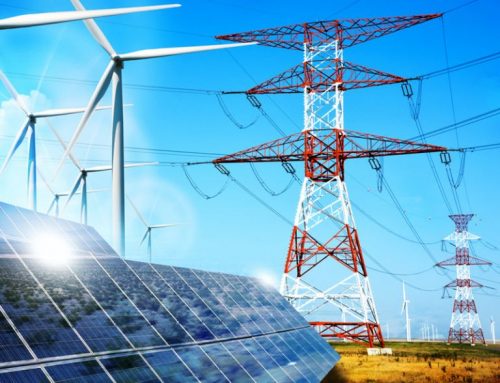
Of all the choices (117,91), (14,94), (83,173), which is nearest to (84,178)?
(83,173)

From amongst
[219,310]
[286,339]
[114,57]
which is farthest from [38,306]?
[114,57]

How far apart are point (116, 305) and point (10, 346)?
6215 mm

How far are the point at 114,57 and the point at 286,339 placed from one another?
1977cm

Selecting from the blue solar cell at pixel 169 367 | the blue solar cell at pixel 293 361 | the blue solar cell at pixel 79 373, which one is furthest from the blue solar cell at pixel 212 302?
the blue solar cell at pixel 79 373

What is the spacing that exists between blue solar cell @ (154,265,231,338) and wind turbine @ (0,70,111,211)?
90.8 ft

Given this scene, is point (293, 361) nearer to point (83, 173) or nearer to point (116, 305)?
point (116, 305)

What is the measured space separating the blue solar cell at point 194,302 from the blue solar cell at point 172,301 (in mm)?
414

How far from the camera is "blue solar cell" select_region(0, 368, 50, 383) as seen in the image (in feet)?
41.7

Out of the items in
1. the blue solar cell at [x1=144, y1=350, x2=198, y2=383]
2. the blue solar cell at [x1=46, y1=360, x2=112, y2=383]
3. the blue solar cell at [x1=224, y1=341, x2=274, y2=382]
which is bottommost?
the blue solar cell at [x1=224, y1=341, x2=274, y2=382]

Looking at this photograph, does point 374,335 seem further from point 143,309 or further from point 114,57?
point 143,309

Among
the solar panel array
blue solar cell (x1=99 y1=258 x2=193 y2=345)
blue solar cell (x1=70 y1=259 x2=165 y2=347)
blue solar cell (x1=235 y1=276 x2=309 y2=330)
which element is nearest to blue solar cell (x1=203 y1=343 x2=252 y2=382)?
the solar panel array

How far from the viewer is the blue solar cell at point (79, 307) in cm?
1697

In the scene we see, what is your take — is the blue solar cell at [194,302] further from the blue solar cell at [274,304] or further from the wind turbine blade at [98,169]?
the wind turbine blade at [98,169]

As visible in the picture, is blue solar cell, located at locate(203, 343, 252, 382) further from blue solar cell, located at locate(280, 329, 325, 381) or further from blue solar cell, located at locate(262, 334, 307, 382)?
blue solar cell, located at locate(280, 329, 325, 381)
